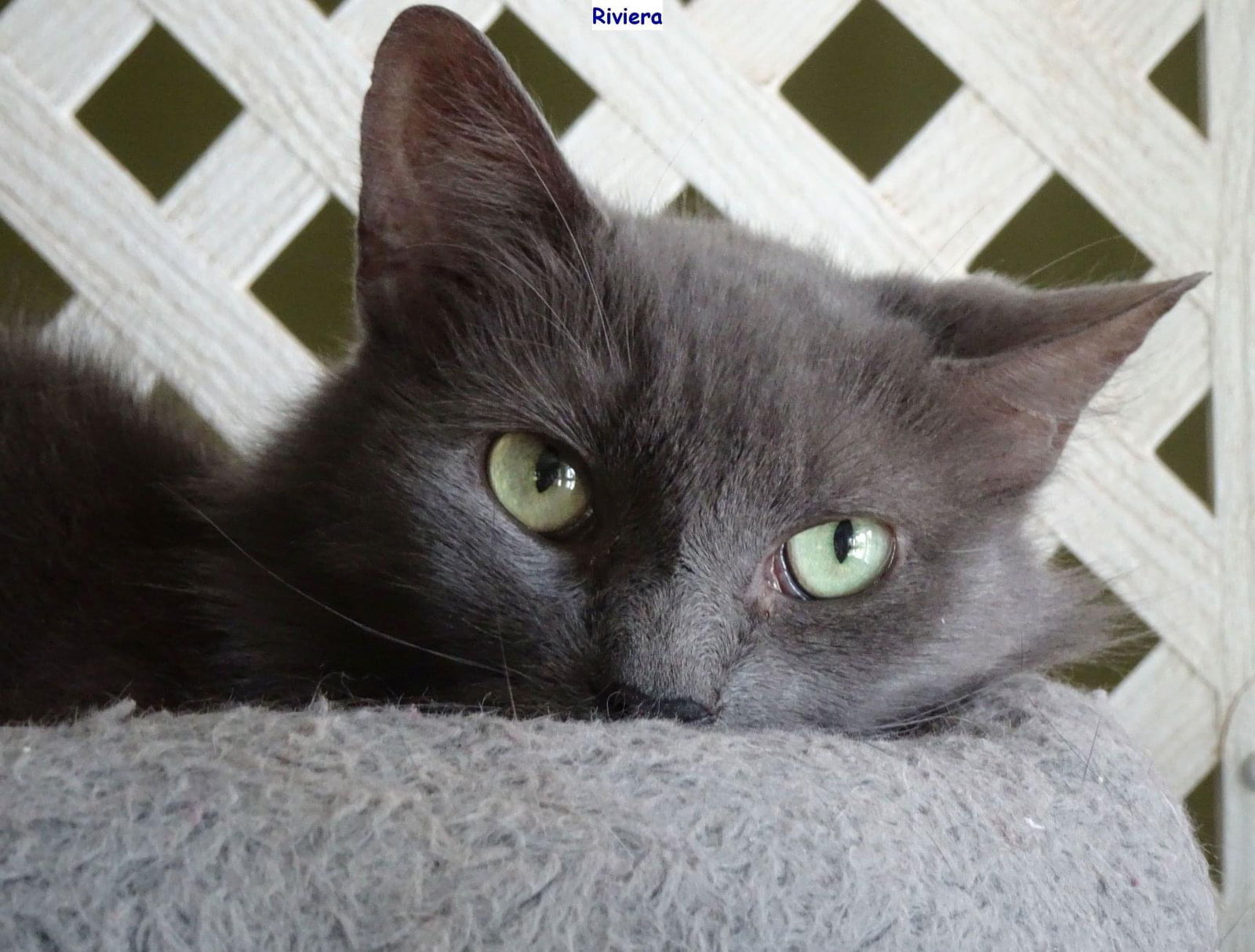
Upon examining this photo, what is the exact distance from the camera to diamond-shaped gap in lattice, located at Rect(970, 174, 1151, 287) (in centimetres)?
192

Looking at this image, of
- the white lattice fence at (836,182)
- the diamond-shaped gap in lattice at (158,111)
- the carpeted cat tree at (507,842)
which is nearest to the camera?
the carpeted cat tree at (507,842)

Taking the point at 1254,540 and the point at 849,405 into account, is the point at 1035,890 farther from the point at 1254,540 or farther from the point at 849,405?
the point at 1254,540

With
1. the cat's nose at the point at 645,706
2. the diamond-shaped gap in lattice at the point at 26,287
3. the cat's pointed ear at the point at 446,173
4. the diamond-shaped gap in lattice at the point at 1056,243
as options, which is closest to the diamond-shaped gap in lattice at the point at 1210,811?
the diamond-shaped gap in lattice at the point at 1056,243

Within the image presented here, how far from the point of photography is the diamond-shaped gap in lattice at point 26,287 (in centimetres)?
143

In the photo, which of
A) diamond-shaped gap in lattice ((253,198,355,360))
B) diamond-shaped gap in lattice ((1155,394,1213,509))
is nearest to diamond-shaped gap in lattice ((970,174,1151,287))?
diamond-shaped gap in lattice ((1155,394,1213,509))

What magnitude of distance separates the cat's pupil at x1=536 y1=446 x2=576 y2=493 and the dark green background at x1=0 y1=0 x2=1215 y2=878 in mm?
1197

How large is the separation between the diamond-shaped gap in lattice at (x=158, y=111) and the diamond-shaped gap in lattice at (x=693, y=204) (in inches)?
35.3

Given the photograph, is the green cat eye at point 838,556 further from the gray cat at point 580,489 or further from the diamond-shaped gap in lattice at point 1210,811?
the diamond-shaped gap in lattice at point 1210,811

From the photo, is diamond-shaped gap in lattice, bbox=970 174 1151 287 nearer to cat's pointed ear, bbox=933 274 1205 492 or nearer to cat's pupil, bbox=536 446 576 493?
cat's pointed ear, bbox=933 274 1205 492

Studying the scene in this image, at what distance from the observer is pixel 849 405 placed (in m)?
0.91

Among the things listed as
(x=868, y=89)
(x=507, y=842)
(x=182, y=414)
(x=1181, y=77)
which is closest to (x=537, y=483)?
(x=507, y=842)

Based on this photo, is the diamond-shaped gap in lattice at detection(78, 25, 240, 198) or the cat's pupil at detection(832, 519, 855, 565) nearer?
the cat's pupil at detection(832, 519, 855, 565)

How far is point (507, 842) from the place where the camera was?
66 cm

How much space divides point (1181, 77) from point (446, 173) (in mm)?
1560
